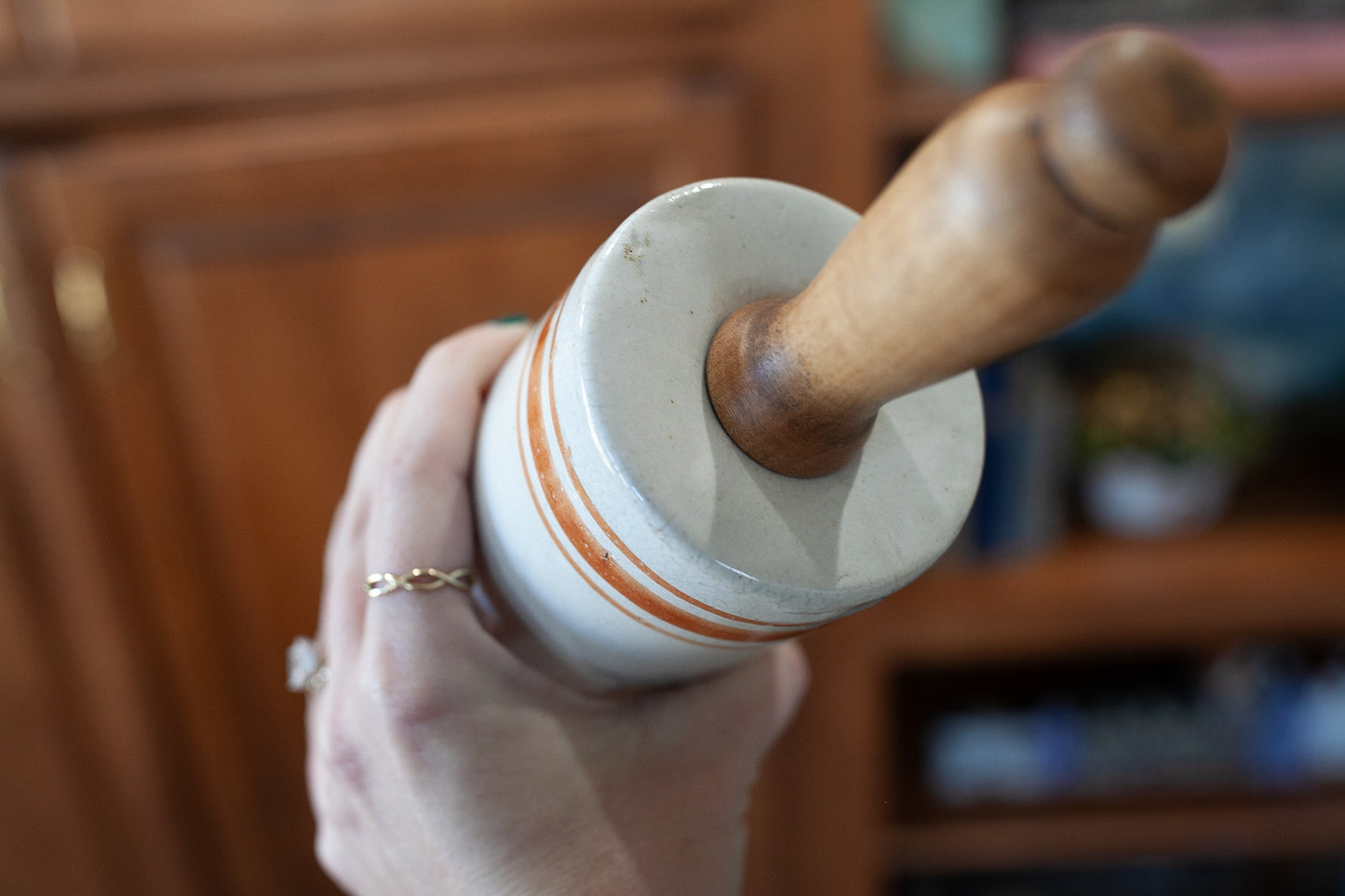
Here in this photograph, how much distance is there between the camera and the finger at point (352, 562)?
1.23 feet

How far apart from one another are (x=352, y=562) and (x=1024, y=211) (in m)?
0.30

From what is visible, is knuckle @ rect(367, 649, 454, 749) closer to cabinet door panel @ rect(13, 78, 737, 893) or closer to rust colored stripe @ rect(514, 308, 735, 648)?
rust colored stripe @ rect(514, 308, 735, 648)

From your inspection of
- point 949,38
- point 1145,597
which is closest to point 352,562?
point 949,38

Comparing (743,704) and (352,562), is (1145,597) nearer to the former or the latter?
(743,704)

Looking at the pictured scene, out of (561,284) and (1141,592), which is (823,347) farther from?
(1141,592)

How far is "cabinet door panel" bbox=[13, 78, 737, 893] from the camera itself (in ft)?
Answer: 2.36

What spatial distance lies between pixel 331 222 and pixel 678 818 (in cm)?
56

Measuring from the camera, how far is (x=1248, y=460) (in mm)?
1016

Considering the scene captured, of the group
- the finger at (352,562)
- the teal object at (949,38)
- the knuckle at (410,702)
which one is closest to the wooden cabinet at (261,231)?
the teal object at (949,38)

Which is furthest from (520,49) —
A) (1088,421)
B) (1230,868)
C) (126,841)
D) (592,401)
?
(1230,868)

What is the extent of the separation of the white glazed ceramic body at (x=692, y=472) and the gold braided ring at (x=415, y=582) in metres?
0.05

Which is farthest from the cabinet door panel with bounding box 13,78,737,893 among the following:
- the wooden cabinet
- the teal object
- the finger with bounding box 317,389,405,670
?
the finger with bounding box 317,389,405,670

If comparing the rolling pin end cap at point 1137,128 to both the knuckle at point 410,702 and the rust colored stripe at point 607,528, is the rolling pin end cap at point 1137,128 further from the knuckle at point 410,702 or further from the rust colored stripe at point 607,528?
the knuckle at point 410,702

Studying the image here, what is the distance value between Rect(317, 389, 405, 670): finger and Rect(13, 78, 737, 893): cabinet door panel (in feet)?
1.25
